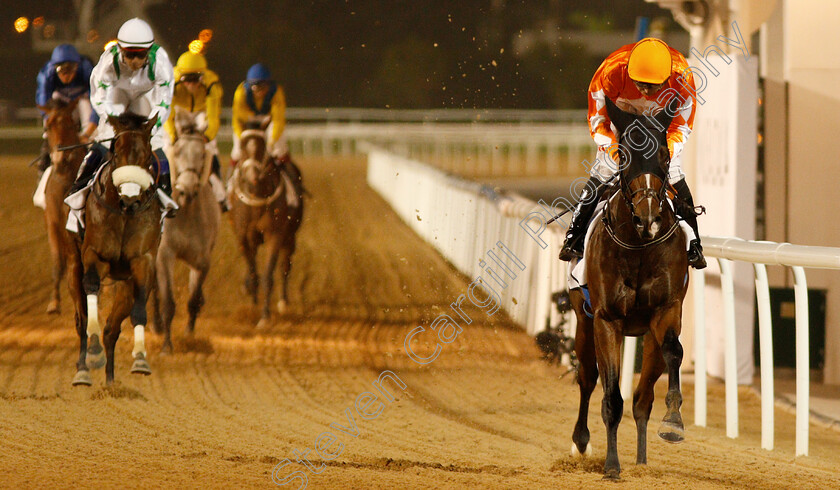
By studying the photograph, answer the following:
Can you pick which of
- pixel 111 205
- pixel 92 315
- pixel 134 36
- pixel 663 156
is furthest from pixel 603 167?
pixel 92 315

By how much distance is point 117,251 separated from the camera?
635 centimetres

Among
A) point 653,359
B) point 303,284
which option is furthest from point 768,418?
point 303,284

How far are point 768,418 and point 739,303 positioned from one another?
2135mm

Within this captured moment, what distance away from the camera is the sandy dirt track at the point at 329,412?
4512 millimetres

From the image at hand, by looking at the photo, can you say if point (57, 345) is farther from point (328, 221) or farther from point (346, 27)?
point (346, 27)

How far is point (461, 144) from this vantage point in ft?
105

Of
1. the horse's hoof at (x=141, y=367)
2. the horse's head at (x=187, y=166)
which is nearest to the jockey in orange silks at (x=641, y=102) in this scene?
the horse's hoof at (x=141, y=367)

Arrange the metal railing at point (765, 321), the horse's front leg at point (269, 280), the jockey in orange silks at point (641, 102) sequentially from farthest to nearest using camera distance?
the horse's front leg at point (269, 280)
the metal railing at point (765, 321)
the jockey in orange silks at point (641, 102)

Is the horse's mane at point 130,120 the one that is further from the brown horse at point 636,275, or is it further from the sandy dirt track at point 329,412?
the brown horse at point 636,275

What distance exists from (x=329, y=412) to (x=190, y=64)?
4.06 meters

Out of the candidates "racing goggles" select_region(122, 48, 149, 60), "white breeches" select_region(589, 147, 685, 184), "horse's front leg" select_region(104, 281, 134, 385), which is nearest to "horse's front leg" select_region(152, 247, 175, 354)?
"horse's front leg" select_region(104, 281, 134, 385)

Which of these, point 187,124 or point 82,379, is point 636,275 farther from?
point 187,124

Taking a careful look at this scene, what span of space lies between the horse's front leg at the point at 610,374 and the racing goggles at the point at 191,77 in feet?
17.2

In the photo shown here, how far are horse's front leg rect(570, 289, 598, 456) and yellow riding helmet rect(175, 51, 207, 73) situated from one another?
5017mm
